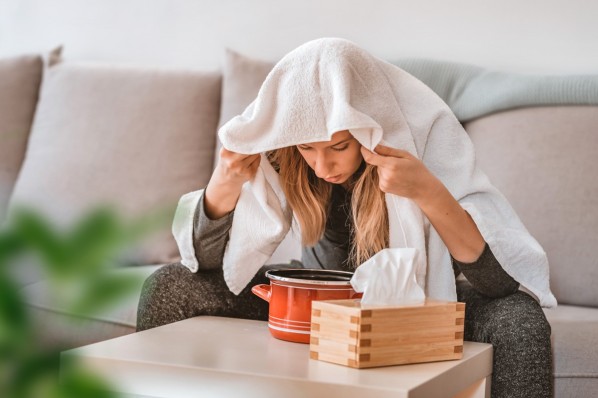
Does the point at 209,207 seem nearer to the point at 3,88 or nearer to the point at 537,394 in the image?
the point at 537,394

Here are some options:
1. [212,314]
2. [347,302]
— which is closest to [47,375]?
[347,302]

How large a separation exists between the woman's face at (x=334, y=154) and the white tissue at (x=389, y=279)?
195 millimetres

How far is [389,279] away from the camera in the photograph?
974 mm

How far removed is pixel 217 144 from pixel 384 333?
130cm

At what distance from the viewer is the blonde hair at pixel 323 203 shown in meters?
1.25

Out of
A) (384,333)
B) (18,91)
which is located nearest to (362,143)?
(384,333)

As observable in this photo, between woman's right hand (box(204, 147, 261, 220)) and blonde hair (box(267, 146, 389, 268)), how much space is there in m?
0.07

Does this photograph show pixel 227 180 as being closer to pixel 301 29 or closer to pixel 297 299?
pixel 297 299

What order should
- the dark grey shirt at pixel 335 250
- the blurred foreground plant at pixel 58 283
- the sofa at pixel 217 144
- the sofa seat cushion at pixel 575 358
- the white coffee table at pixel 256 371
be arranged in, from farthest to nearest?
the sofa at pixel 217 144 < the sofa seat cushion at pixel 575 358 < the dark grey shirt at pixel 335 250 < the white coffee table at pixel 256 371 < the blurred foreground plant at pixel 58 283

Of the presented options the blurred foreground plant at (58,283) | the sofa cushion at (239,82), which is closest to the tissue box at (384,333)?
the blurred foreground plant at (58,283)

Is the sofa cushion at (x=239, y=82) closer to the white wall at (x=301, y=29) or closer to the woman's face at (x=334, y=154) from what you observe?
the white wall at (x=301, y=29)

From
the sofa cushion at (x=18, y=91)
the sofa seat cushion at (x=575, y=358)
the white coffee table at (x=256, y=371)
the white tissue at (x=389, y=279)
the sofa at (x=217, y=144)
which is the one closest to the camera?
the white coffee table at (x=256, y=371)

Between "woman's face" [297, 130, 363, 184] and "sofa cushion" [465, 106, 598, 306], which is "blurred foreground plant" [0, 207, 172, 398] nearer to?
"woman's face" [297, 130, 363, 184]

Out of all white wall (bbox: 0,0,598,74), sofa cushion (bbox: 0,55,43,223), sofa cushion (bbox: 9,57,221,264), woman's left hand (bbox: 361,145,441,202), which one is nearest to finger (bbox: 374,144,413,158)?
woman's left hand (bbox: 361,145,441,202)
